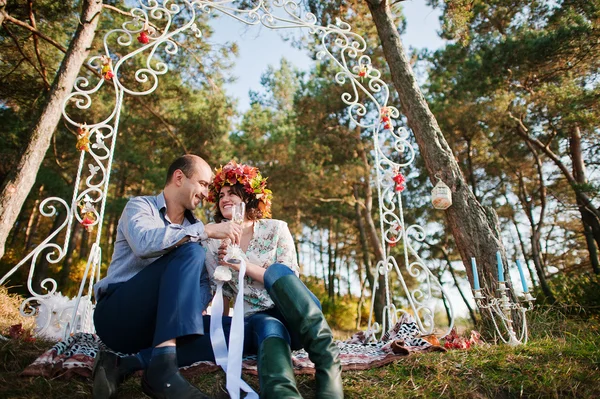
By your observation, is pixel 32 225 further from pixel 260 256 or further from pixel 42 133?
pixel 260 256

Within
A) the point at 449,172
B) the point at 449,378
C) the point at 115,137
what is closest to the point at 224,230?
the point at 449,378

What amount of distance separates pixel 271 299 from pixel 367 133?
9891 mm

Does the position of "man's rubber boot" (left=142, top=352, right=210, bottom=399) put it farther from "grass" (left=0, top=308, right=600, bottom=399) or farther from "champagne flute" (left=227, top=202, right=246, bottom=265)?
"champagne flute" (left=227, top=202, right=246, bottom=265)

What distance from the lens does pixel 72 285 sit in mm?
10352

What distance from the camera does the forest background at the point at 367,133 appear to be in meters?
6.68

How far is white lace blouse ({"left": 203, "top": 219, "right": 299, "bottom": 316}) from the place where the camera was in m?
2.09

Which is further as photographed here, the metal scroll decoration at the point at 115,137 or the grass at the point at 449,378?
the metal scroll decoration at the point at 115,137

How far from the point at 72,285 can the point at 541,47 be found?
1165 centimetres

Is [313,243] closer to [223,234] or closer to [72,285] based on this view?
[72,285]

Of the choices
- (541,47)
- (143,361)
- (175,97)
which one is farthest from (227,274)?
(541,47)

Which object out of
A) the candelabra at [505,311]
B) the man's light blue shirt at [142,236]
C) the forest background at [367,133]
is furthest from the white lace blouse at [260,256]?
the forest background at [367,133]

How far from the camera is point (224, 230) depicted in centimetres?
192

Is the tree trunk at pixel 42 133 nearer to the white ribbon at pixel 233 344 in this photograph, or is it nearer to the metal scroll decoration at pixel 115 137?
the metal scroll decoration at pixel 115 137

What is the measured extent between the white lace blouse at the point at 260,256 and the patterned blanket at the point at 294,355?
11.3 inches
